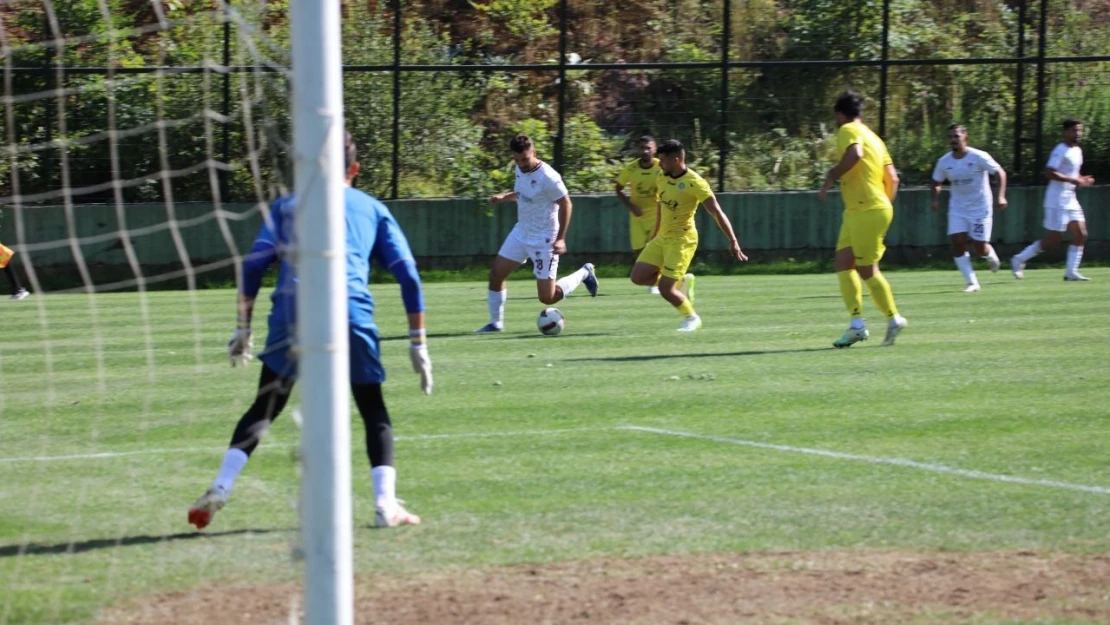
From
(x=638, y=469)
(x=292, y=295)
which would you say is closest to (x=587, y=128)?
(x=638, y=469)

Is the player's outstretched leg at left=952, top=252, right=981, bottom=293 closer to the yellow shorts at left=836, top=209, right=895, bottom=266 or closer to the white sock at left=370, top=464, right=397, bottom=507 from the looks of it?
the yellow shorts at left=836, top=209, right=895, bottom=266

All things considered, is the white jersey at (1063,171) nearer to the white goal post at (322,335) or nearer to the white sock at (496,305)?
the white sock at (496,305)

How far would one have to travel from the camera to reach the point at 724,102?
27.5m

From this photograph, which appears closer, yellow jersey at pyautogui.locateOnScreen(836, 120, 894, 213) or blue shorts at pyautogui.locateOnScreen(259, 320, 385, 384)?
blue shorts at pyautogui.locateOnScreen(259, 320, 385, 384)

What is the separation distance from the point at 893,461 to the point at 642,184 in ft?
44.0

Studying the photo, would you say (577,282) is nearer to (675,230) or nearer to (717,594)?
(675,230)

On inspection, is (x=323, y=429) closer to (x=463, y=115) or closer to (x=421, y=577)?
(x=421, y=577)

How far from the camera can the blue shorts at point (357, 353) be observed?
272 inches

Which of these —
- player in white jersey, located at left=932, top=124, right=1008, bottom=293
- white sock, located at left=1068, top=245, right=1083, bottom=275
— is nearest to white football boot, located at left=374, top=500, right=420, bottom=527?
player in white jersey, located at left=932, top=124, right=1008, bottom=293

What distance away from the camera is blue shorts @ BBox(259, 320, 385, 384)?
690 centimetres

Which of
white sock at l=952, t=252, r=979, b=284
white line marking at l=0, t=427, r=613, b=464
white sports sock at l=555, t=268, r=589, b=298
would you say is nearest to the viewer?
white line marking at l=0, t=427, r=613, b=464

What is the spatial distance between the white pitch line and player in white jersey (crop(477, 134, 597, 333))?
6.34 m

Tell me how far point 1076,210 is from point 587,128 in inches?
353

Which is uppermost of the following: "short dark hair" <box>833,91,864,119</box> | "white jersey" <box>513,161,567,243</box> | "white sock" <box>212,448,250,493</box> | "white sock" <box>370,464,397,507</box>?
"short dark hair" <box>833,91,864,119</box>
